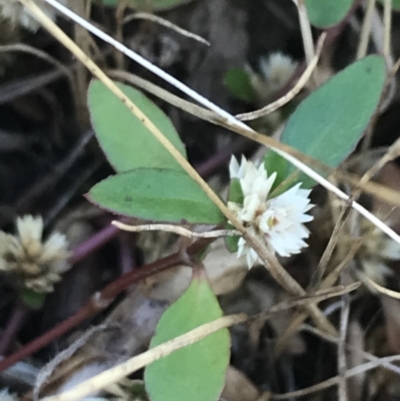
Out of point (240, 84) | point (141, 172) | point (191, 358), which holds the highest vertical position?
point (240, 84)

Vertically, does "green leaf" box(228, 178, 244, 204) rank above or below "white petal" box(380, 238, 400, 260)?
above

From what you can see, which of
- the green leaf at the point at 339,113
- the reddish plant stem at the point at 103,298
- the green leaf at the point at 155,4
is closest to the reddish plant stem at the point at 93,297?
the reddish plant stem at the point at 103,298

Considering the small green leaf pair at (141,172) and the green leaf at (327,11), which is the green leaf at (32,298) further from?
the green leaf at (327,11)

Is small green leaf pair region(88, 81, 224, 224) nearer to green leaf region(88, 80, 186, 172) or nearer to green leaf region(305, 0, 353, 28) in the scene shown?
green leaf region(88, 80, 186, 172)

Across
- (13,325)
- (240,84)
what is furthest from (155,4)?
(13,325)

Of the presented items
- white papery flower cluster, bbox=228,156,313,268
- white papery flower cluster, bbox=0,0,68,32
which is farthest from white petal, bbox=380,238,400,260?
white papery flower cluster, bbox=0,0,68,32

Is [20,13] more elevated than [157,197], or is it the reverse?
[20,13]

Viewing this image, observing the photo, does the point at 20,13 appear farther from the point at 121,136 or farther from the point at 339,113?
the point at 339,113
